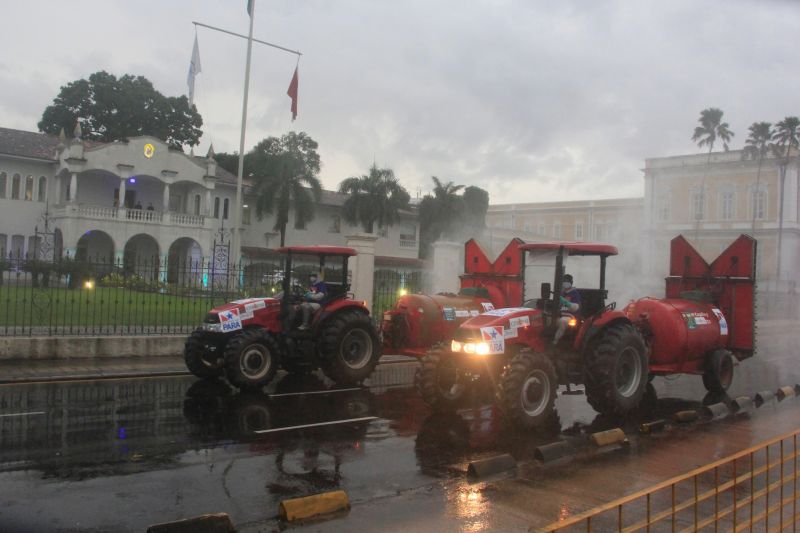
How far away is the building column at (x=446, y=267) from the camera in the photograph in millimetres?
19797

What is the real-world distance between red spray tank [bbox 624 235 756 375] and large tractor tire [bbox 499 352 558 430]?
3.27 meters

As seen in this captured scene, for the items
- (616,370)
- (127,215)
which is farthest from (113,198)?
(616,370)

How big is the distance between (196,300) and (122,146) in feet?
91.6

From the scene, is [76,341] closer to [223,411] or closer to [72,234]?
[223,411]

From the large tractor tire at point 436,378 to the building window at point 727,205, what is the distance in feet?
80.6

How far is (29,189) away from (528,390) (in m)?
39.8

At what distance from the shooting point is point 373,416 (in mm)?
9289

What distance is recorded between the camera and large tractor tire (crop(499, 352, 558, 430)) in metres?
8.21

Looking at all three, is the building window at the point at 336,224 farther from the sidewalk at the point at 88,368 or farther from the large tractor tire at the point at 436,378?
the large tractor tire at the point at 436,378

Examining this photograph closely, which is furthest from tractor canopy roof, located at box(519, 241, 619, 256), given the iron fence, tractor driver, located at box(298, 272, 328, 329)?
the iron fence

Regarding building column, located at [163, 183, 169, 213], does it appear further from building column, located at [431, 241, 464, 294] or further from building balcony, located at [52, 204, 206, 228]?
building column, located at [431, 241, 464, 294]

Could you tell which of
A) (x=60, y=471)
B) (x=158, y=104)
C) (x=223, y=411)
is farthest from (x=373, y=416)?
(x=158, y=104)

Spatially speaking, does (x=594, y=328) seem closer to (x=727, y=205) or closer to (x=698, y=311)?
(x=698, y=311)

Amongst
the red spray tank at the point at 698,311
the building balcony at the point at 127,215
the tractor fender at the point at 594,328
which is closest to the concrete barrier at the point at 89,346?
the tractor fender at the point at 594,328
